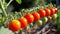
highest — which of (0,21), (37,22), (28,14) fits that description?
(0,21)

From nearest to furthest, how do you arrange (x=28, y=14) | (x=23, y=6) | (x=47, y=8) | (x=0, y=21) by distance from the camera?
(x=0, y=21) → (x=28, y=14) → (x=47, y=8) → (x=23, y=6)

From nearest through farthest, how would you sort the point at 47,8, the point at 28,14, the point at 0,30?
1. the point at 0,30
2. the point at 28,14
3. the point at 47,8

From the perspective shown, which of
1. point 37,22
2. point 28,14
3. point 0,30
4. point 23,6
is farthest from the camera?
point 23,6

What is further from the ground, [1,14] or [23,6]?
[1,14]

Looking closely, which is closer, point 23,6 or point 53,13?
point 53,13

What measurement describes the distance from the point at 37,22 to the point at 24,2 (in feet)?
5.58

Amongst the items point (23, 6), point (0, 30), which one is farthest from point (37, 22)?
point (23, 6)

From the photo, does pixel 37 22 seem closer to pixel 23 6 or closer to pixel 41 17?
pixel 41 17

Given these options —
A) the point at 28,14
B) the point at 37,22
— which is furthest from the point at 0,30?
the point at 37,22

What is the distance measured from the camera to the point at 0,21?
0.75 metres

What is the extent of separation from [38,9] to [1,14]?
82 centimetres

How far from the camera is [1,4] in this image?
778 millimetres

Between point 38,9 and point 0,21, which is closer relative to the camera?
point 0,21

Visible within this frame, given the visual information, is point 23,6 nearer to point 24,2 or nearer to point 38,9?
point 24,2
